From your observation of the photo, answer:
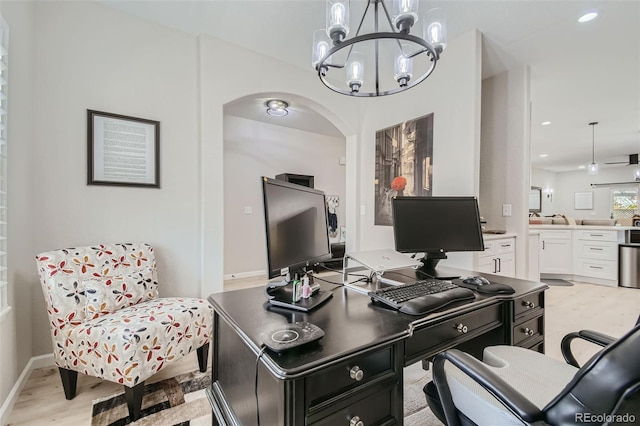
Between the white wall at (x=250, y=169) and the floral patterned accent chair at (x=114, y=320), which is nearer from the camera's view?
the floral patterned accent chair at (x=114, y=320)

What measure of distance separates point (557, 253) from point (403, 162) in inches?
149

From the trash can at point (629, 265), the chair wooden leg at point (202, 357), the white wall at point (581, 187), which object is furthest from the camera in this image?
the white wall at point (581, 187)

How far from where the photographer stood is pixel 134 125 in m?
2.34

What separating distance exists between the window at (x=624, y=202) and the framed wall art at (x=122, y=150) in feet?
41.8

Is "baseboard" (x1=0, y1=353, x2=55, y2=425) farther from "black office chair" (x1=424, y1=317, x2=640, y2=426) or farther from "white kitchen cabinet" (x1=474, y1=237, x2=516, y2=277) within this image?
"white kitchen cabinet" (x1=474, y1=237, x2=516, y2=277)

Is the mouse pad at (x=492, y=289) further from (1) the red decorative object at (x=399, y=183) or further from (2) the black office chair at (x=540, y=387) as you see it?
(1) the red decorative object at (x=399, y=183)

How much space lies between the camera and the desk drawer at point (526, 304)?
1.34 meters

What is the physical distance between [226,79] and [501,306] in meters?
2.85

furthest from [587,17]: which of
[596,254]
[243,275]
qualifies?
[243,275]

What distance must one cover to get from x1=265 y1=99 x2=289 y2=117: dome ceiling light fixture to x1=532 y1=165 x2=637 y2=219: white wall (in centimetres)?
936

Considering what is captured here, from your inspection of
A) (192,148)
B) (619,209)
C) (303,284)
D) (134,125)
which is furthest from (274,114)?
(619,209)

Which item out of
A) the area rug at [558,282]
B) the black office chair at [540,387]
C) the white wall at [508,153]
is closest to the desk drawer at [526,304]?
the black office chair at [540,387]

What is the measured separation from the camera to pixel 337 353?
2.47 feet

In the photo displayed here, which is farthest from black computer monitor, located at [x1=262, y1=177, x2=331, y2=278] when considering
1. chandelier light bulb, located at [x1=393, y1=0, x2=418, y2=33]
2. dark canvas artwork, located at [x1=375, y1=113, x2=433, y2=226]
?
dark canvas artwork, located at [x1=375, y1=113, x2=433, y2=226]
